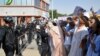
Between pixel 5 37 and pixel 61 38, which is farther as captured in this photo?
pixel 5 37

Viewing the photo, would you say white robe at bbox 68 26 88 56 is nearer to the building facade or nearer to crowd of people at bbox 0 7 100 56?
crowd of people at bbox 0 7 100 56

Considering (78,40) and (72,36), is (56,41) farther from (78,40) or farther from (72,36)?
(78,40)

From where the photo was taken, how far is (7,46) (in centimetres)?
1069

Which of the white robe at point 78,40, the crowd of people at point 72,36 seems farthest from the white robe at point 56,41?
the white robe at point 78,40

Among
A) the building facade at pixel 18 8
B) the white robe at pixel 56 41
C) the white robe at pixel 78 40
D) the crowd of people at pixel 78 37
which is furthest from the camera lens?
the building facade at pixel 18 8

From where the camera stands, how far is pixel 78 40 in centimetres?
792

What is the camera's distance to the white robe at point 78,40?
7805 mm

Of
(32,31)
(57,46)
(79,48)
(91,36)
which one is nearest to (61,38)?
(57,46)

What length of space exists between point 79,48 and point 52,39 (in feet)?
7.76

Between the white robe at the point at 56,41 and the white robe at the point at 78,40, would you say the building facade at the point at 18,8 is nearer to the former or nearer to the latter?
the white robe at the point at 56,41

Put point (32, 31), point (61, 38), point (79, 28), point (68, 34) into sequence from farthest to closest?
point (32, 31)
point (61, 38)
point (68, 34)
point (79, 28)

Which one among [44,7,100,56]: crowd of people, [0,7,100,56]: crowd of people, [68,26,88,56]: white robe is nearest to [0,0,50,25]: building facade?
[0,7,100,56]: crowd of people

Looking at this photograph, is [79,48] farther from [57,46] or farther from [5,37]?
[5,37]

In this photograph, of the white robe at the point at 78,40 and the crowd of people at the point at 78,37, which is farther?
the white robe at the point at 78,40
